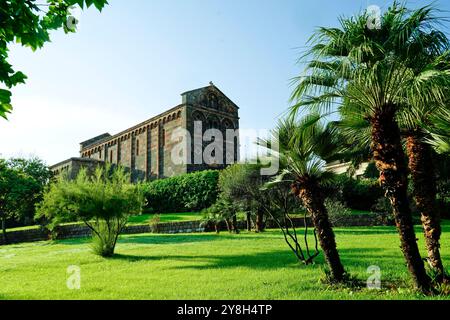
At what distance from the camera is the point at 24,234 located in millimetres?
29141

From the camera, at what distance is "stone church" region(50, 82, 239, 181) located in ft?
144

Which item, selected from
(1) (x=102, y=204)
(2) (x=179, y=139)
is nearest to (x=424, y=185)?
(1) (x=102, y=204)

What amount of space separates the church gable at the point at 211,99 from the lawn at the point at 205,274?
96.3ft

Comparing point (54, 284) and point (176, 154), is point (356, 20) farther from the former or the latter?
point (176, 154)

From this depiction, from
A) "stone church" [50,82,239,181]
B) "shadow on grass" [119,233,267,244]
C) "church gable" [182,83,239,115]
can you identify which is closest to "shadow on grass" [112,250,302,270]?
"shadow on grass" [119,233,267,244]

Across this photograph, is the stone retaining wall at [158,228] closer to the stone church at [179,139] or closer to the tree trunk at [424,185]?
the stone church at [179,139]

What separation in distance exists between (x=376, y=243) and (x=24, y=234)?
25.3m

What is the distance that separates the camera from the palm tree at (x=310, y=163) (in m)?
9.07

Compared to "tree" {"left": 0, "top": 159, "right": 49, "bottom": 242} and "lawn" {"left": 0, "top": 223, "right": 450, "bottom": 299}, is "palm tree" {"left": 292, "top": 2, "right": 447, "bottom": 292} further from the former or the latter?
"tree" {"left": 0, "top": 159, "right": 49, "bottom": 242}

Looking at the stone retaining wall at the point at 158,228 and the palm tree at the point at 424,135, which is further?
the stone retaining wall at the point at 158,228

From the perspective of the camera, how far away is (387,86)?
7449 millimetres

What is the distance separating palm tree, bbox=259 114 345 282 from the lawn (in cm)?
115

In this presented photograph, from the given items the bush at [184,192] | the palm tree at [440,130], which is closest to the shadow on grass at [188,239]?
the bush at [184,192]

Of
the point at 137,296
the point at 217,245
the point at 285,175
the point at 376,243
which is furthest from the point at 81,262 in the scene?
the point at 376,243
